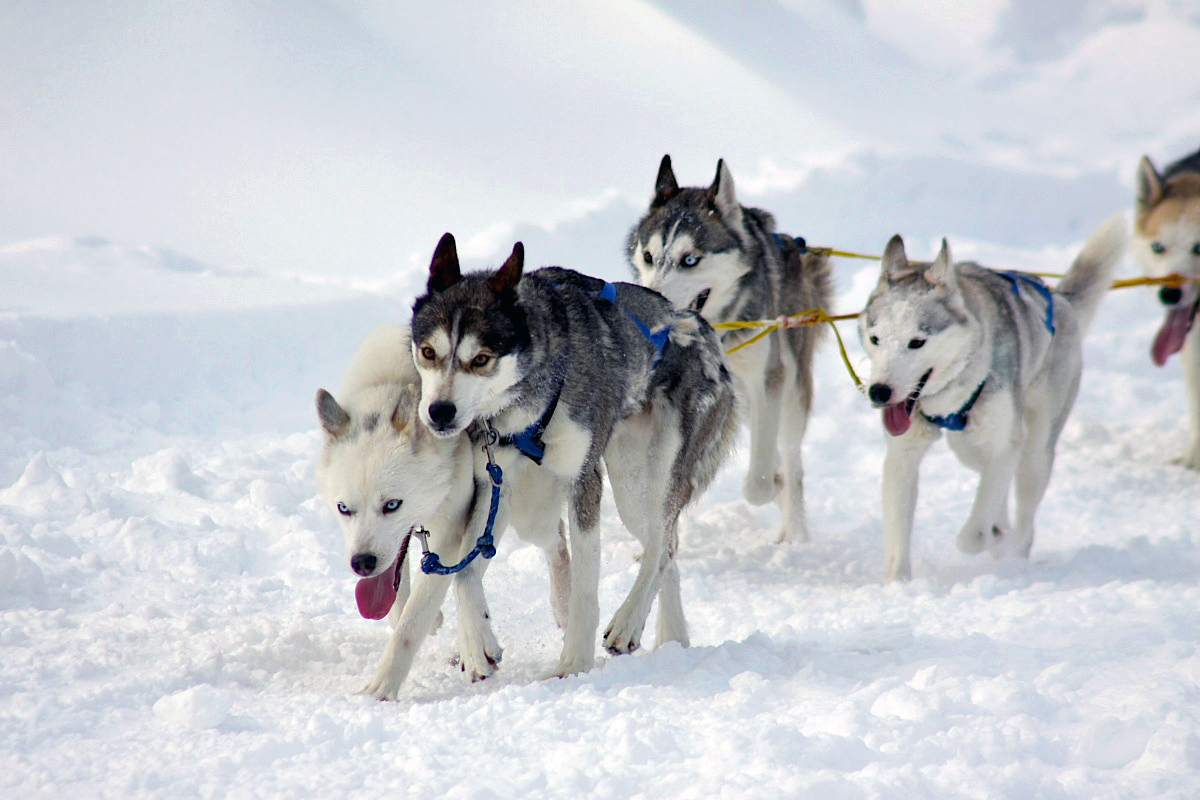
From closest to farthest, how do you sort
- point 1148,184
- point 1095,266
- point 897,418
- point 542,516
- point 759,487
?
point 542,516 → point 897,418 → point 759,487 → point 1095,266 → point 1148,184

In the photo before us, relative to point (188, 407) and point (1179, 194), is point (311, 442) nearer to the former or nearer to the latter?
point (188, 407)

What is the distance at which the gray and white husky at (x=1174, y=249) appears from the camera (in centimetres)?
638

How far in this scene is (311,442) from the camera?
18.5 feet

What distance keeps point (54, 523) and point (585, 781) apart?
3.13m

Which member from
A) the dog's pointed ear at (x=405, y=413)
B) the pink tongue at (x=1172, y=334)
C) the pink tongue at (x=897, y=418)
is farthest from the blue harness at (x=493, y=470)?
the pink tongue at (x=1172, y=334)

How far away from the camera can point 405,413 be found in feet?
9.46

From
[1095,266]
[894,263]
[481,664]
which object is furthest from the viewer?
[1095,266]

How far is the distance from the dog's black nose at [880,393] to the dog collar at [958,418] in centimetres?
37

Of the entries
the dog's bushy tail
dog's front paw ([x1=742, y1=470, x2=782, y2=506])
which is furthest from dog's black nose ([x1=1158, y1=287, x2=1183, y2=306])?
dog's front paw ([x1=742, y1=470, x2=782, y2=506])

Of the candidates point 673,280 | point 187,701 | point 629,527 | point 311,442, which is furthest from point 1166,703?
point 311,442

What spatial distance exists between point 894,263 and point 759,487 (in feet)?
4.29

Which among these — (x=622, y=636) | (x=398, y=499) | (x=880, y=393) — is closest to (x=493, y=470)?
(x=398, y=499)

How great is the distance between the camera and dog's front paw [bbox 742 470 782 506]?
15.5 ft

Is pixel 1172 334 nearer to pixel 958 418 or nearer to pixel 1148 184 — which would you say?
pixel 1148 184
